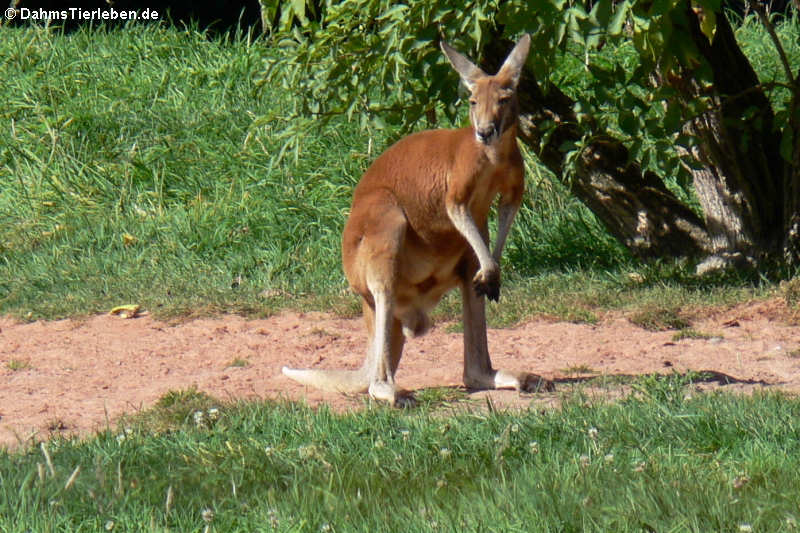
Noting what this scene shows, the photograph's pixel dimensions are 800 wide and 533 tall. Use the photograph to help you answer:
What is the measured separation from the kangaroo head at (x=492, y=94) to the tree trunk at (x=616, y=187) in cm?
233

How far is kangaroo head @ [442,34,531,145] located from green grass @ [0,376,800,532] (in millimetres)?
1079

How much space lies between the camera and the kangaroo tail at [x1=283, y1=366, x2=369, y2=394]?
5.11 m

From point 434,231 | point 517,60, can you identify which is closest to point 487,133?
point 517,60

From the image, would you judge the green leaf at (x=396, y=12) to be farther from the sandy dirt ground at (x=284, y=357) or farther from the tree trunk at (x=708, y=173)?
the sandy dirt ground at (x=284, y=357)

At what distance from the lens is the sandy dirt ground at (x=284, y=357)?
5.04m

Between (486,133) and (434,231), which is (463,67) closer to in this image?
(486,133)

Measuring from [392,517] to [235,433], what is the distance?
1174 millimetres

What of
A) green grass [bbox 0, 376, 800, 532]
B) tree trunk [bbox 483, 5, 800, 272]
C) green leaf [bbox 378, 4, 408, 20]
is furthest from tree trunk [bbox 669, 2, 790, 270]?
green grass [bbox 0, 376, 800, 532]

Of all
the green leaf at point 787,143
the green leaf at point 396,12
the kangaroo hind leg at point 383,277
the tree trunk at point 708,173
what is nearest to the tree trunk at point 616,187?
the tree trunk at point 708,173

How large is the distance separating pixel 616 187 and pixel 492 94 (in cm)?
274

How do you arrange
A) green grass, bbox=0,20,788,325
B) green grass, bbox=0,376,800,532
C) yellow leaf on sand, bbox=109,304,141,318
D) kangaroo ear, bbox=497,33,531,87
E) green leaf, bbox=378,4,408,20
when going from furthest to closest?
green grass, bbox=0,20,788,325, yellow leaf on sand, bbox=109,304,141,318, green leaf, bbox=378,4,408,20, kangaroo ear, bbox=497,33,531,87, green grass, bbox=0,376,800,532

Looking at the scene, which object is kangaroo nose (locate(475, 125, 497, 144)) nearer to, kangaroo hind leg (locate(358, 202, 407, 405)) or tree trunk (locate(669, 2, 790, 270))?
kangaroo hind leg (locate(358, 202, 407, 405))

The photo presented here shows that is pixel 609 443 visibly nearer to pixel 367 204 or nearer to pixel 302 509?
pixel 302 509

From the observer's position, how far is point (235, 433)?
13.5 feet
